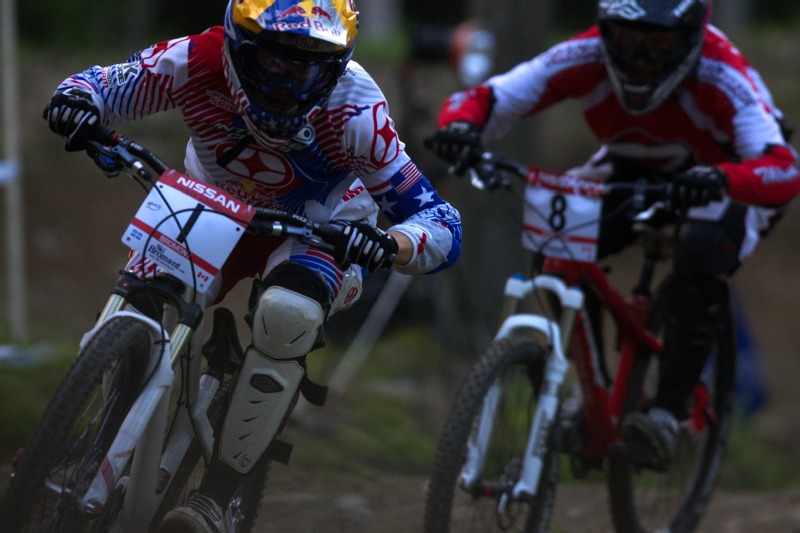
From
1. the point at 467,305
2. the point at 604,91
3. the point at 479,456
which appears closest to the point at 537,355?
the point at 479,456

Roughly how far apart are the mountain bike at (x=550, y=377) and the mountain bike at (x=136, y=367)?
41.9 inches

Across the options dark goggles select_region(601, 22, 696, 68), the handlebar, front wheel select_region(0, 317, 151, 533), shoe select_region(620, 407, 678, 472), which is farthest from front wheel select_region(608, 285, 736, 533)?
front wheel select_region(0, 317, 151, 533)

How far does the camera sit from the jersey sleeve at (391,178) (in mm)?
3645

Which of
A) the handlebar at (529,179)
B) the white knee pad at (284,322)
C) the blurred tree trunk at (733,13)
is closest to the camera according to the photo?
the white knee pad at (284,322)

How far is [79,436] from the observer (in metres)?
3.26

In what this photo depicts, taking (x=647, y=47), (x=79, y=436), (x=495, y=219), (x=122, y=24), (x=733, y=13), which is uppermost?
(x=733, y=13)

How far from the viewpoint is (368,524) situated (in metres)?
5.19

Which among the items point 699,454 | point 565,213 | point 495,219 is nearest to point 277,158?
point 565,213

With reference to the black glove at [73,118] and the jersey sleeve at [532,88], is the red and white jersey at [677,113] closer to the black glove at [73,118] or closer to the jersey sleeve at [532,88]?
the jersey sleeve at [532,88]

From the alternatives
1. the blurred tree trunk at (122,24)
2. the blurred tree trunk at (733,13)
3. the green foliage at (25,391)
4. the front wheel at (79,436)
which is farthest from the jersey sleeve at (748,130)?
the blurred tree trunk at (733,13)

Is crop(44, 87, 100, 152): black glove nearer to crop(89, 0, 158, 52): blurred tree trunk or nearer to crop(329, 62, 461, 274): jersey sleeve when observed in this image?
crop(329, 62, 461, 274): jersey sleeve

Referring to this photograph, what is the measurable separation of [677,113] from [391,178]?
1845mm

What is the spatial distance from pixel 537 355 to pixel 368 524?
1156 mm

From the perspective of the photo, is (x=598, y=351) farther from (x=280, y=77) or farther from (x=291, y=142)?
(x=280, y=77)
